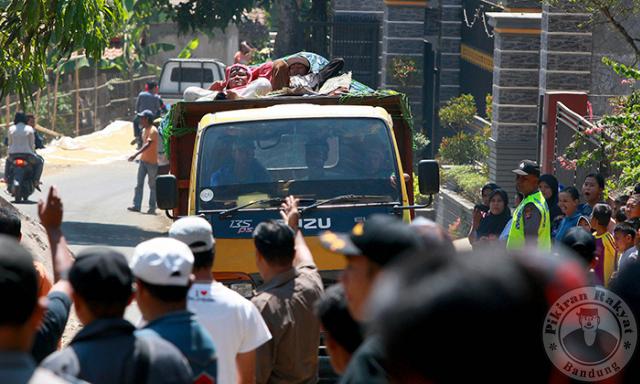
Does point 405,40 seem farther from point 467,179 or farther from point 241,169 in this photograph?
point 241,169

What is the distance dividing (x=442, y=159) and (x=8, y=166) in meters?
7.39

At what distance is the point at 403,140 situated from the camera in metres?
10.2

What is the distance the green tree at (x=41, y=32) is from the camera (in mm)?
11828

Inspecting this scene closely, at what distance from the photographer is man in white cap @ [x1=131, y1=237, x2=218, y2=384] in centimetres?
414

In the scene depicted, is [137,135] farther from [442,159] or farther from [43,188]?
[442,159]

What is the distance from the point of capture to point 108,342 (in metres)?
3.76

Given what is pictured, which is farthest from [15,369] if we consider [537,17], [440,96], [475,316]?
[440,96]

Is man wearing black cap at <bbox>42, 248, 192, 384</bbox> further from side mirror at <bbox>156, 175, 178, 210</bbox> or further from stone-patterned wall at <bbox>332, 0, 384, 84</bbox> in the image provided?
stone-patterned wall at <bbox>332, 0, 384, 84</bbox>

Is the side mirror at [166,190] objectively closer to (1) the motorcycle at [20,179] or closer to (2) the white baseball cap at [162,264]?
(2) the white baseball cap at [162,264]

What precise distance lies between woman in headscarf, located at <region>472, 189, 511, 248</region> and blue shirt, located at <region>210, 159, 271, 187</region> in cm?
260

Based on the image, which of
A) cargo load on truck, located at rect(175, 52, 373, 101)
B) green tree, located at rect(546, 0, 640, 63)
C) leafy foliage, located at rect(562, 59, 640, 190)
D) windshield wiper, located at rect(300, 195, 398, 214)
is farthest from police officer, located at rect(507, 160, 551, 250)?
green tree, located at rect(546, 0, 640, 63)

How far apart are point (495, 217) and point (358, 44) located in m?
16.7

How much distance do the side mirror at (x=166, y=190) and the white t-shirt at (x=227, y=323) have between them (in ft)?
13.0

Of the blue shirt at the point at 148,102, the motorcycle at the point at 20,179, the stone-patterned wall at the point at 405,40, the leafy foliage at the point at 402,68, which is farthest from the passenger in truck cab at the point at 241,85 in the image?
the blue shirt at the point at 148,102
